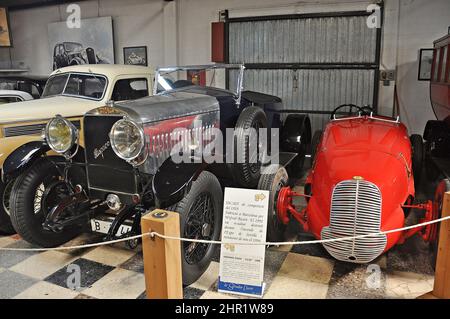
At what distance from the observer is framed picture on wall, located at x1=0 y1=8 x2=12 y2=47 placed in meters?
8.64

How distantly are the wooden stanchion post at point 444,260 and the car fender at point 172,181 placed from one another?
153cm

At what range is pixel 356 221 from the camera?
2.48 metres

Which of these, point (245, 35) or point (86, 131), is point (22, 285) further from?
point (245, 35)

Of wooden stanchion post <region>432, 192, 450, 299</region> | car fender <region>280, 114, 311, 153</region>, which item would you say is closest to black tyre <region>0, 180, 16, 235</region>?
car fender <region>280, 114, 311, 153</region>

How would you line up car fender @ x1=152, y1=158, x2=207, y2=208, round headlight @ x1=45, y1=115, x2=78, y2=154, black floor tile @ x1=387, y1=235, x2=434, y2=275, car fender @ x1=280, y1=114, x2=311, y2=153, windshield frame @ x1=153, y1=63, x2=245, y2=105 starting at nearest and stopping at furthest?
1. car fender @ x1=152, y1=158, x2=207, y2=208
2. black floor tile @ x1=387, y1=235, x2=434, y2=275
3. round headlight @ x1=45, y1=115, x2=78, y2=154
4. windshield frame @ x1=153, y1=63, x2=245, y2=105
5. car fender @ x1=280, y1=114, x2=311, y2=153

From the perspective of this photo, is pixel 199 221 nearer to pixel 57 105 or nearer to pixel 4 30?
pixel 57 105

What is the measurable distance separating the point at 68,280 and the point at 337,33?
19.3 ft

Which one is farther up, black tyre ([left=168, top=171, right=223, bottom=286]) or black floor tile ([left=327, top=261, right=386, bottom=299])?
black tyre ([left=168, top=171, right=223, bottom=286])

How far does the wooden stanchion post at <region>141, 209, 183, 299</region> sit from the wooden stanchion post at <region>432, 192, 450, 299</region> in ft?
4.93

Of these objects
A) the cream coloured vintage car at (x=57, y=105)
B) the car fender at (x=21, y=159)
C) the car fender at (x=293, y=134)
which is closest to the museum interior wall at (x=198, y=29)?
the car fender at (x=293, y=134)

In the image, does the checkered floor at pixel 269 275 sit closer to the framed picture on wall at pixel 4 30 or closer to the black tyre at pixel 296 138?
the black tyre at pixel 296 138

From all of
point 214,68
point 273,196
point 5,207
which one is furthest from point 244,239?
point 5,207

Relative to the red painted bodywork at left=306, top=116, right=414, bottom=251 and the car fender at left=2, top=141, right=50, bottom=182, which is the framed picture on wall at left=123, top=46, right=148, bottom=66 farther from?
the red painted bodywork at left=306, top=116, right=414, bottom=251

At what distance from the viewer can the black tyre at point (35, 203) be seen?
121 inches
